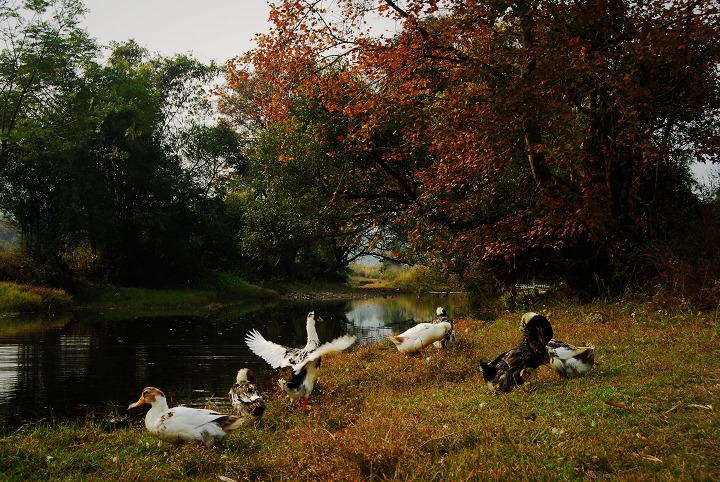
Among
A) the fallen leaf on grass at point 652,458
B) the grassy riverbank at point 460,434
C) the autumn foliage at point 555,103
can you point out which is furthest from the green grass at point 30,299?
the fallen leaf on grass at point 652,458

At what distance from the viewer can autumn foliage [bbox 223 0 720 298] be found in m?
14.3

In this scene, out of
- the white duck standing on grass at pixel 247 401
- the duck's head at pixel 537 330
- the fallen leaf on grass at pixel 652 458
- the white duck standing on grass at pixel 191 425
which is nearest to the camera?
the fallen leaf on grass at pixel 652 458

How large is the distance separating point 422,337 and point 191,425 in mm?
6362

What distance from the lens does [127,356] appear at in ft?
57.8

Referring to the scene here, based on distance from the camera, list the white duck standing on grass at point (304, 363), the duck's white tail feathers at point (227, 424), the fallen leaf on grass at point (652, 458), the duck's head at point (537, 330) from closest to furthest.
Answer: the fallen leaf on grass at point (652, 458), the duck's white tail feathers at point (227, 424), the duck's head at point (537, 330), the white duck standing on grass at point (304, 363)

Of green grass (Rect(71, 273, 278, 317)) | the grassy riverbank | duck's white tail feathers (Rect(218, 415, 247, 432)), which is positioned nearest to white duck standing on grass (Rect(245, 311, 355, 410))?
the grassy riverbank

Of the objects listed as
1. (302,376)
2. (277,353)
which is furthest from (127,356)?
(302,376)

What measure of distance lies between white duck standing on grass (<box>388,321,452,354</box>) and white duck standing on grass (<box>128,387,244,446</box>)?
582 centimetres

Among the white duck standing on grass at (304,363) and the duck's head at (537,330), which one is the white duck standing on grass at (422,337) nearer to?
the white duck standing on grass at (304,363)

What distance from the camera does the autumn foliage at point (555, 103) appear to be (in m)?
14.3

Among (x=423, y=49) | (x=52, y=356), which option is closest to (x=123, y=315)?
(x=52, y=356)

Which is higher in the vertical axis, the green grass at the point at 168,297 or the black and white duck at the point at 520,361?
the black and white duck at the point at 520,361

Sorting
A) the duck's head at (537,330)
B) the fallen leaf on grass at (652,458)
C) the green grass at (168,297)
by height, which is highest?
the duck's head at (537,330)

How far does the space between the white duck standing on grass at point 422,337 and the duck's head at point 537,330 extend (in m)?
3.68
